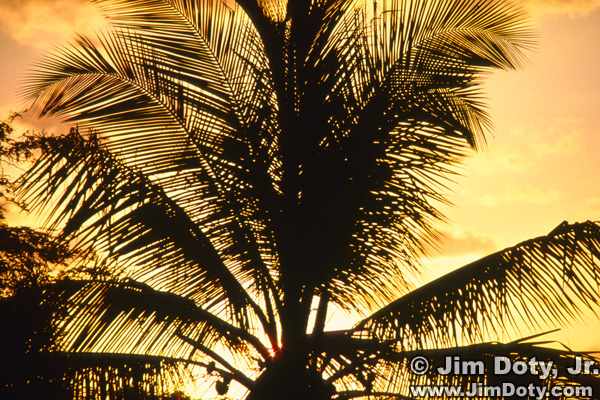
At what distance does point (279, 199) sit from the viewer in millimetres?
3975

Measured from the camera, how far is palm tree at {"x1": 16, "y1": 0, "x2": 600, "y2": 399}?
3781 millimetres

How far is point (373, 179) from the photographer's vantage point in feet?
12.8

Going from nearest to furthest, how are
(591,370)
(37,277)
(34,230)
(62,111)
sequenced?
1. (591,370)
2. (37,277)
3. (62,111)
4. (34,230)

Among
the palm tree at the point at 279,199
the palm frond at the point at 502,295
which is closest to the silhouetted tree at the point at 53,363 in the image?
the palm tree at the point at 279,199

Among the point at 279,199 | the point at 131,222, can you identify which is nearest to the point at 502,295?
the point at 279,199

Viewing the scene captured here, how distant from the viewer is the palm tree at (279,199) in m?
3.78

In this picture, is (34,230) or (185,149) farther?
(34,230)

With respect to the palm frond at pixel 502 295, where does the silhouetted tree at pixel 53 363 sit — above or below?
below

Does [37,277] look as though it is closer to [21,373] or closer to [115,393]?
[21,373]

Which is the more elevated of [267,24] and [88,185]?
[267,24]

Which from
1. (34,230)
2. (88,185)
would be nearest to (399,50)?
(88,185)

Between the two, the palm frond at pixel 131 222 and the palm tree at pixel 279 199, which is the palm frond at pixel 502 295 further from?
the palm frond at pixel 131 222

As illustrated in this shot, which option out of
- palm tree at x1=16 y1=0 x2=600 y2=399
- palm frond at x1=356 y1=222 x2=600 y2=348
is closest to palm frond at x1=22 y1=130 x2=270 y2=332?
palm tree at x1=16 y1=0 x2=600 y2=399

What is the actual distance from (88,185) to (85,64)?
3.99ft
